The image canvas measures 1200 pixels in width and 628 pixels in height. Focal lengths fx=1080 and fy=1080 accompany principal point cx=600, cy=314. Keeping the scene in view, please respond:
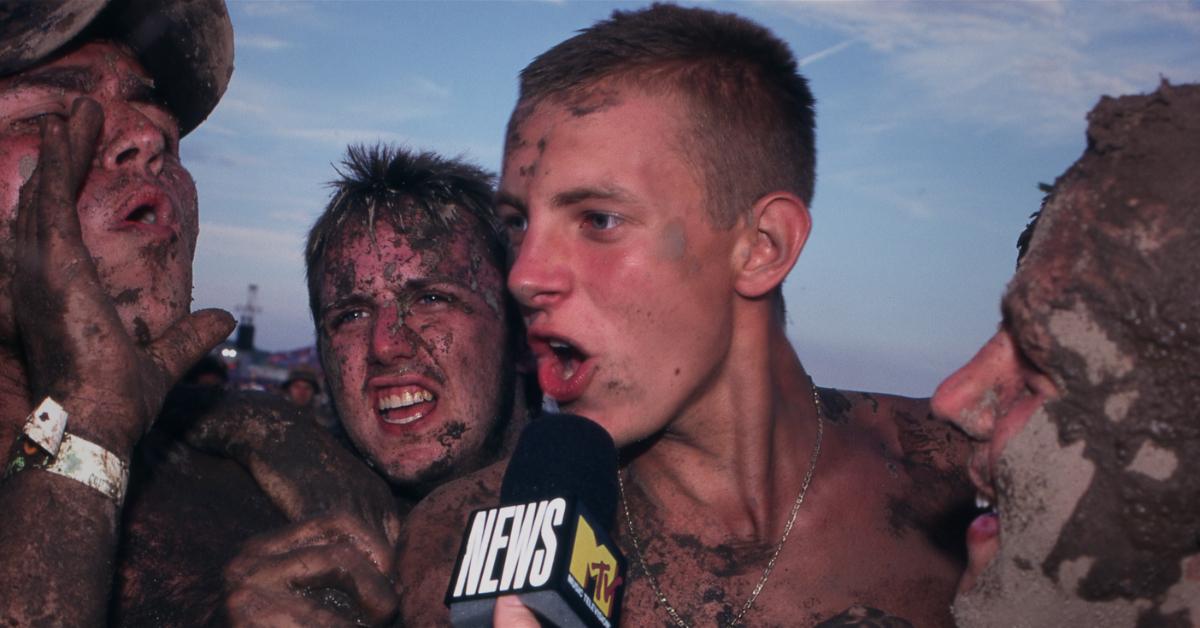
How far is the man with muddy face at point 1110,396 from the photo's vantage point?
5.61 feet

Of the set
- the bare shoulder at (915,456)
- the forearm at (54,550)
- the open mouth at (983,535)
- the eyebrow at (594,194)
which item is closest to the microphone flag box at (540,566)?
the open mouth at (983,535)

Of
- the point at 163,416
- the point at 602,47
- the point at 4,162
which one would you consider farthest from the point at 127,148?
the point at 602,47

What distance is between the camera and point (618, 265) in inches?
111

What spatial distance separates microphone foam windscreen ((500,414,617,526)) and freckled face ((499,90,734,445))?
0.32 m

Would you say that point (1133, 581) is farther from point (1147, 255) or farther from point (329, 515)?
point (329, 515)

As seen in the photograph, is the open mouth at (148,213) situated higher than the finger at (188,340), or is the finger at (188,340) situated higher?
the open mouth at (148,213)

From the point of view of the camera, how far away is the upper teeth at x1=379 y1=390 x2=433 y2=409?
4.02 meters

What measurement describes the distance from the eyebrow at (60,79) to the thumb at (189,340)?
31.6 inches

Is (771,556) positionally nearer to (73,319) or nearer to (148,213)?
(73,319)

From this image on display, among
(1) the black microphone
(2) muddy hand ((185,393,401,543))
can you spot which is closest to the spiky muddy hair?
(2) muddy hand ((185,393,401,543))

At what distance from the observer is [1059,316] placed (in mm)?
1854

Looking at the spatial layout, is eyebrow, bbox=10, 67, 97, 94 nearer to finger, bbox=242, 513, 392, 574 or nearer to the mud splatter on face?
finger, bbox=242, 513, 392, 574

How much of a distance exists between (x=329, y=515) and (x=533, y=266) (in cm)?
87

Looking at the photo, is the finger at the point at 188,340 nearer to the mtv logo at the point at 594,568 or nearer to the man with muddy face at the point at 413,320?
the man with muddy face at the point at 413,320
